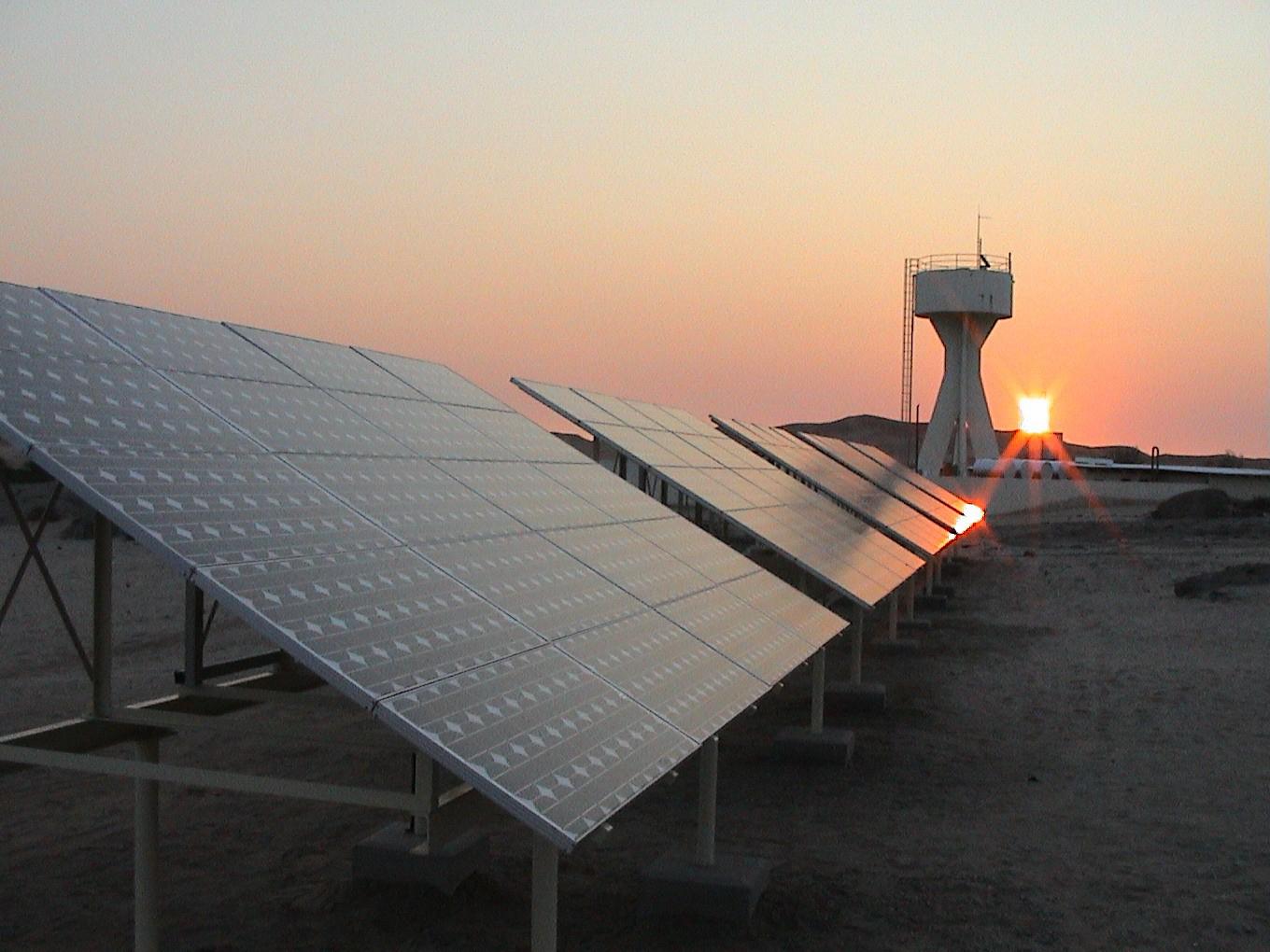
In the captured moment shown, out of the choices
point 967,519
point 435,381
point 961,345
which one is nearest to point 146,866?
point 435,381

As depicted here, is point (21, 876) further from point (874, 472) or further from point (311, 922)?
point (874, 472)

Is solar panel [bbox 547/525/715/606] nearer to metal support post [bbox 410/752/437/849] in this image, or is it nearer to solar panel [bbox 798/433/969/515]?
metal support post [bbox 410/752/437/849]

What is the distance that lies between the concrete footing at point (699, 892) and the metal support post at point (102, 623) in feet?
12.2

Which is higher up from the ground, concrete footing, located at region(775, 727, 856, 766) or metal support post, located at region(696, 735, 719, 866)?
metal support post, located at region(696, 735, 719, 866)

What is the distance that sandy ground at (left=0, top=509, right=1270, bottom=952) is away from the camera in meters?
9.12

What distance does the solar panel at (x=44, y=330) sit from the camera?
6.64 meters

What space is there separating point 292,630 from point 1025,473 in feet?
226

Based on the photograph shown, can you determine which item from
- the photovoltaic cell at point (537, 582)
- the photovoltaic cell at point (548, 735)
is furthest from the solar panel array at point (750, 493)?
the photovoltaic cell at point (548, 735)

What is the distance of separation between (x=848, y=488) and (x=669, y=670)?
59.4ft

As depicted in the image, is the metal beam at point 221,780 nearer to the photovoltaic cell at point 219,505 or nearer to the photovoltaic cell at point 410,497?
the photovoltaic cell at point 219,505

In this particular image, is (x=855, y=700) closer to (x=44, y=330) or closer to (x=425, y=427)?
(x=425, y=427)

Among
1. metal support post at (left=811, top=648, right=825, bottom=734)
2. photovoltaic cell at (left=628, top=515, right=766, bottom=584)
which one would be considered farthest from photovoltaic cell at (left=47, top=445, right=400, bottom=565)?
metal support post at (left=811, top=648, right=825, bottom=734)

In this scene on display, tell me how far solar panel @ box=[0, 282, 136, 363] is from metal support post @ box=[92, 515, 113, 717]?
92cm

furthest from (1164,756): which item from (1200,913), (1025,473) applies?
(1025,473)
